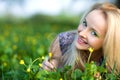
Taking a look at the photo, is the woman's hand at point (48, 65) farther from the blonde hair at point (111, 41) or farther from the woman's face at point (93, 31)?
the woman's face at point (93, 31)

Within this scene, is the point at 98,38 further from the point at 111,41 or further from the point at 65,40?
the point at 65,40

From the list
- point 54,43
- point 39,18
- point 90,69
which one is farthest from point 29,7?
point 90,69

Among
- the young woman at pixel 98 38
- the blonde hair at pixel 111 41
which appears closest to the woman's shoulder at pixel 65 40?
the young woman at pixel 98 38

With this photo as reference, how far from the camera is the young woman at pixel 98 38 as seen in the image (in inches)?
128

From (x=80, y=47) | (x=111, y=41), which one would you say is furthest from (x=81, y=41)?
(x=111, y=41)

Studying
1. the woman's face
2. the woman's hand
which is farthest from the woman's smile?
the woman's hand

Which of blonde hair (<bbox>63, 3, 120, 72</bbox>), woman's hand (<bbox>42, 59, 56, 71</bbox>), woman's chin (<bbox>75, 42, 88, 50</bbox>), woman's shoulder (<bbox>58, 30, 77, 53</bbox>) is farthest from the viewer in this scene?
woman's shoulder (<bbox>58, 30, 77, 53</bbox>)

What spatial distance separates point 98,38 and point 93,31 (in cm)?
6

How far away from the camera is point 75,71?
3.09 m

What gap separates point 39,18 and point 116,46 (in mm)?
9301

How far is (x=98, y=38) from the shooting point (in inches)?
129

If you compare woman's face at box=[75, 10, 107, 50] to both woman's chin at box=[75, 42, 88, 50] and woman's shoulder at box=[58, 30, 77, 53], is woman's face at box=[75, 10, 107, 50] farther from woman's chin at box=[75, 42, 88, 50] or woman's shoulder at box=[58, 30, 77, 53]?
woman's shoulder at box=[58, 30, 77, 53]

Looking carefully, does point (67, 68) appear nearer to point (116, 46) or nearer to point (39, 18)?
point (116, 46)

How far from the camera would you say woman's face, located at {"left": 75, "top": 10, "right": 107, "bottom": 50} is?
3.26 m
